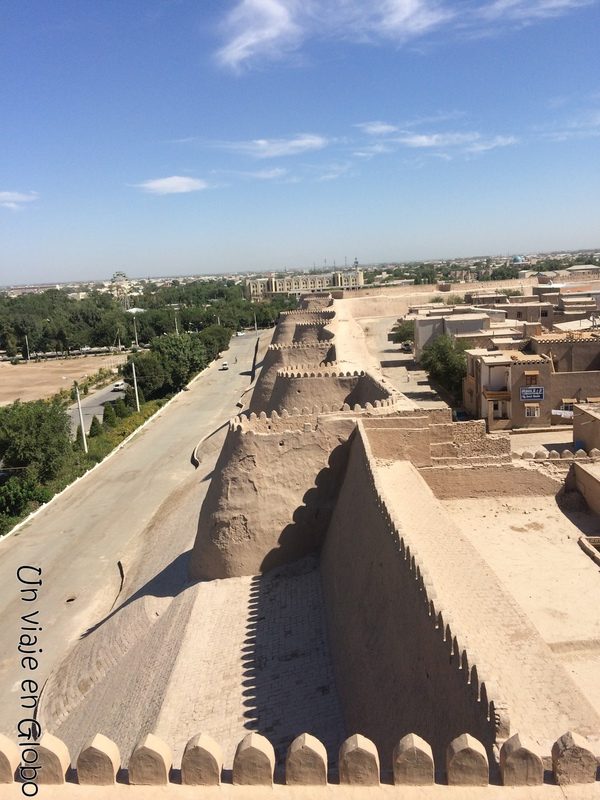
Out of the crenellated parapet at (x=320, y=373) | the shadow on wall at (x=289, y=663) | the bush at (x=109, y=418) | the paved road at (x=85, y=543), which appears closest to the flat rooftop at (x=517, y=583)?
the shadow on wall at (x=289, y=663)

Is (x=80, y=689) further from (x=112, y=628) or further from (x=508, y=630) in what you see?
(x=508, y=630)

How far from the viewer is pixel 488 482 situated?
1168 centimetres

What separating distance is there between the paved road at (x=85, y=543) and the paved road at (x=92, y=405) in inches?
288

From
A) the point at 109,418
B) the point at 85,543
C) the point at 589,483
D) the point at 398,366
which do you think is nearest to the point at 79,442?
the point at 109,418

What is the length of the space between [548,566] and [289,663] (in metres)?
4.27

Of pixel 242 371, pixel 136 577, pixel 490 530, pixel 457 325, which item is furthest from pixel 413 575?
pixel 242 371

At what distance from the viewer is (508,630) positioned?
19.4 ft

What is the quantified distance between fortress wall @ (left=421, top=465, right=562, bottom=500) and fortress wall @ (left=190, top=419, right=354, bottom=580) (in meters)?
1.90

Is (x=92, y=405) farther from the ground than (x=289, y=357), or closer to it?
closer to it

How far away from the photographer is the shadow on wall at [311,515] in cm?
1153

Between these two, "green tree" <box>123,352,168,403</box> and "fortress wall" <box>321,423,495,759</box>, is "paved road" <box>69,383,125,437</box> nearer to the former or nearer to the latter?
"green tree" <box>123,352,168,403</box>

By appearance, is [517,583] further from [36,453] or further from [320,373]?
[36,453]

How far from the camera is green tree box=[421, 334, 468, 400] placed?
2633 cm

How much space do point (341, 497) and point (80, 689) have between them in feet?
18.9
